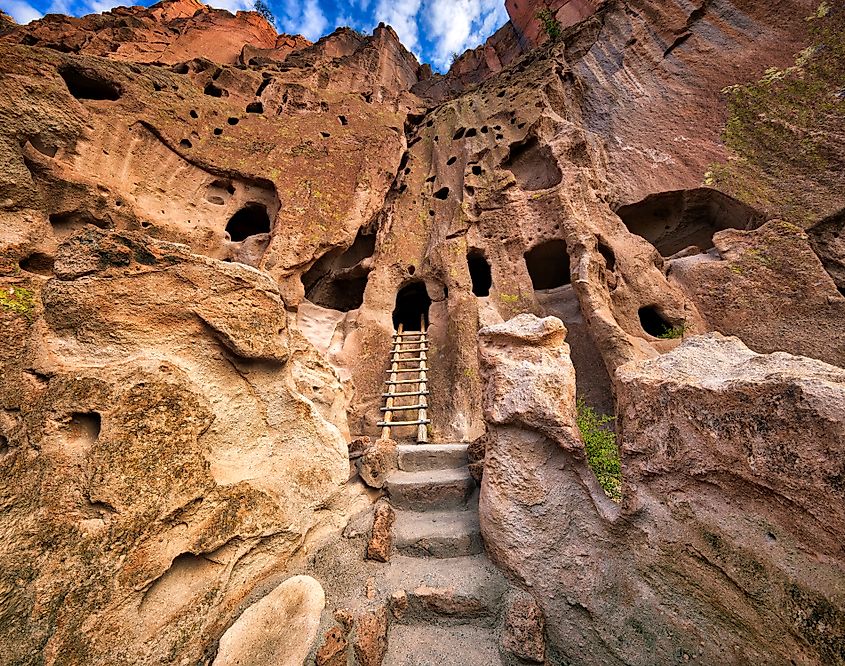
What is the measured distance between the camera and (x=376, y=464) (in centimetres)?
308

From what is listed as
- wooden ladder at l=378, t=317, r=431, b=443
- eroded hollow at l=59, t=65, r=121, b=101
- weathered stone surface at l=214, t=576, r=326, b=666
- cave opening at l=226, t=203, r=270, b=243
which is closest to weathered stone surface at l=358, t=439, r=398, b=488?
weathered stone surface at l=214, t=576, r=326, b=666

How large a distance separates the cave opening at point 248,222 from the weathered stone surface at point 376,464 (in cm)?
697

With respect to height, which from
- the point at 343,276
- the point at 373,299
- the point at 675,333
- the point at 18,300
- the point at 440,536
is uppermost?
the point at 343,276

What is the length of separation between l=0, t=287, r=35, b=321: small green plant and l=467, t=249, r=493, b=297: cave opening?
7.28m

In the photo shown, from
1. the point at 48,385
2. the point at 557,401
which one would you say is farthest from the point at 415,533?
the point at 48,385

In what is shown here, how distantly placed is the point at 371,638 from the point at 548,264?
8348 millimetres

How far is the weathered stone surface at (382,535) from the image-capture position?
2381 millimetres

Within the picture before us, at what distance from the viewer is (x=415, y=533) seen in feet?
8.44

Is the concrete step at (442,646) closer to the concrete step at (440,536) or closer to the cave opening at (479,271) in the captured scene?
the concrete step at (440,536)

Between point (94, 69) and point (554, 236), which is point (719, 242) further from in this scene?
point (94, 69)

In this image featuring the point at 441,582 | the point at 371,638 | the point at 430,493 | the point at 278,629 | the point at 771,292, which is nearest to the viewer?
the point at 278,629

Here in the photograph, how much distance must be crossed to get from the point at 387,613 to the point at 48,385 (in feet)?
7.56

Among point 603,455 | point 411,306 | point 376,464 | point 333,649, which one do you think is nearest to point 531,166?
point 411,306

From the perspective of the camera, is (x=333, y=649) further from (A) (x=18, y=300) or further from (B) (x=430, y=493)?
(A) (x=18, y=300)
